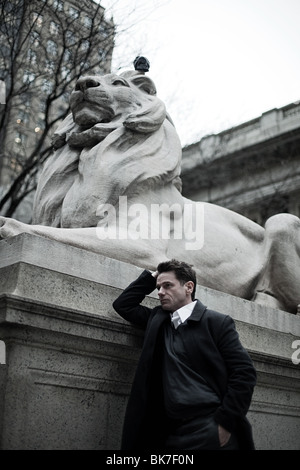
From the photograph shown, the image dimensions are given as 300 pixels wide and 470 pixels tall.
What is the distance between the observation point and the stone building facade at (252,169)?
899 inches

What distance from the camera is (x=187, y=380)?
358 centimetres

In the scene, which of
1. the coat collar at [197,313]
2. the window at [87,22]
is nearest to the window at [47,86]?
the window at [87,22]

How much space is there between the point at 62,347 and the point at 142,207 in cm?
174

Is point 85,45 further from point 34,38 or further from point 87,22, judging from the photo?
point 34,38

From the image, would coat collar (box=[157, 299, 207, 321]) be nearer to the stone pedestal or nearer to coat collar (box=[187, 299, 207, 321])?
coat collar (box=[187, 299, 207, 321])

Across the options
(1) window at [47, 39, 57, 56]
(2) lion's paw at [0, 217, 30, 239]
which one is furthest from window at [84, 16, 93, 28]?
(2) lion's paw at [0, 217, 30, 239]

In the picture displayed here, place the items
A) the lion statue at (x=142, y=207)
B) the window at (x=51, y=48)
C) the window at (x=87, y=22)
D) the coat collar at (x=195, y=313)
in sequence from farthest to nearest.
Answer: the window at (x=51, y=48), the window at (x=87, y=22), the lion statue at (x=142, y=207), the coat collar at (x=195, y=313)

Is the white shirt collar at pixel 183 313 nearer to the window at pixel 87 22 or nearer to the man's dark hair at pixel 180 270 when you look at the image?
the man's dark hair at pixel 180 270

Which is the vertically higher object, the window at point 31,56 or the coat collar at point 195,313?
the window at point 31,56

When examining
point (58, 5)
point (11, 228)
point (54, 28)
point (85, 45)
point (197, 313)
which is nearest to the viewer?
point (197, 313)

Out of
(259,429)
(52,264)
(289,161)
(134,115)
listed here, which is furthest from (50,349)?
(289,161)

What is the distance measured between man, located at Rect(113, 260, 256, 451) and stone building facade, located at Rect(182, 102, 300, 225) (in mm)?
17778

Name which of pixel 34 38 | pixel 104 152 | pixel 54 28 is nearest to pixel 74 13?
pixel 54 28
